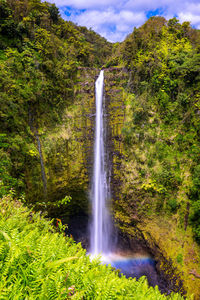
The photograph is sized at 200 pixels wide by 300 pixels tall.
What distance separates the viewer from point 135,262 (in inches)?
377

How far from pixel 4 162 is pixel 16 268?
6.02 meters

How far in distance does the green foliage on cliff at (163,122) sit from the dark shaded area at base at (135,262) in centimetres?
232

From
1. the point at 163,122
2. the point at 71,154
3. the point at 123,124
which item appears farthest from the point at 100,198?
the point at 163,122

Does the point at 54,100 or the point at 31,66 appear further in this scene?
the point at 54,100

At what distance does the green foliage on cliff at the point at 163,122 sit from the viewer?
29.6ft

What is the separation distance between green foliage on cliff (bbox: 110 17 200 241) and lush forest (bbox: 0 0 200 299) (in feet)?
0.20

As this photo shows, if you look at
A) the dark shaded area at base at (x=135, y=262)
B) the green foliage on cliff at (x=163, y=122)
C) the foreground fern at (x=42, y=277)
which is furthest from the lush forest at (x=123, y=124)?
the foreground fern at (x=42, y=277)

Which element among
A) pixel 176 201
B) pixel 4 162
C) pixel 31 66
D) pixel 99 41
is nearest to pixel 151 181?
pixel 176 201

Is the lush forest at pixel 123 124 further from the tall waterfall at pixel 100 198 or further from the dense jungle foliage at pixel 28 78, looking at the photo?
the tall waterfall at pixel 100 198

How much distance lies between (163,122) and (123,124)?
9.27 feet

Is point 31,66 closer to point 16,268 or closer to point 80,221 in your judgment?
point 16,268

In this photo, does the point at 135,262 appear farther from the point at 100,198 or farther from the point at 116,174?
the point at 116,174

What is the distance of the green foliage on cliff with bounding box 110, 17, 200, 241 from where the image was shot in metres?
9.02

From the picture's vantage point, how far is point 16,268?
1289 mm
